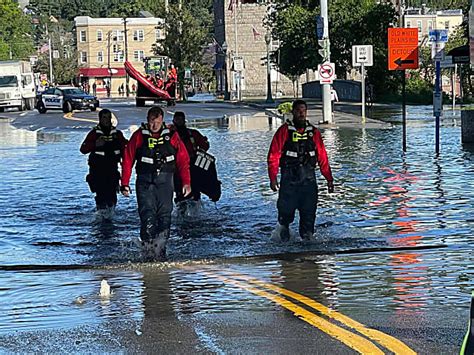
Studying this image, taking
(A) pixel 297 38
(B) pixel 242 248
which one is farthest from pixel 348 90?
(B) pixel 242 248

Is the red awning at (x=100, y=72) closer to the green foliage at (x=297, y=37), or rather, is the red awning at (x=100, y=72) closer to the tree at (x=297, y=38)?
the tree at (x=297, y=38)

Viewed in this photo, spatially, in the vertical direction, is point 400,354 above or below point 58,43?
below

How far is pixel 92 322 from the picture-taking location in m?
8.42

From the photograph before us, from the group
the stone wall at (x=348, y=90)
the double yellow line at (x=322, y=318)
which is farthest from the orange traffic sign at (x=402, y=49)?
the stone wall at (x=348, y=90)

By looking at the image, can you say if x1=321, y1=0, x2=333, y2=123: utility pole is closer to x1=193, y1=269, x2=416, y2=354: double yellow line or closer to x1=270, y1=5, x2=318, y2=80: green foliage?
x1=270, y1=5, x2=318, y2=80: green foliage

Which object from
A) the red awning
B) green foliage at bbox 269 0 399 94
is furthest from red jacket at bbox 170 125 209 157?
the red awning

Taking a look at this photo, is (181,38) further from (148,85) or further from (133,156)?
(133,156)

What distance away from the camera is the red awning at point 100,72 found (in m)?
129

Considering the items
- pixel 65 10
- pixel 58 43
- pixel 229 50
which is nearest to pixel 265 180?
pixel 229 50

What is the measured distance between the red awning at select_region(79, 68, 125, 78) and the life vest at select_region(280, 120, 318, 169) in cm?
11806

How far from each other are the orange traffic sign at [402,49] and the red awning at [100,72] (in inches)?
→ 4221

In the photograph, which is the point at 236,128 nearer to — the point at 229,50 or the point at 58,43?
the point at 229,50

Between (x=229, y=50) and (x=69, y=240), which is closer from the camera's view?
(x=69, y=240)

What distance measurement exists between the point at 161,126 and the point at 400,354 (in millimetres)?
4980
